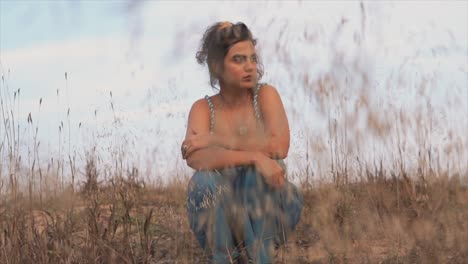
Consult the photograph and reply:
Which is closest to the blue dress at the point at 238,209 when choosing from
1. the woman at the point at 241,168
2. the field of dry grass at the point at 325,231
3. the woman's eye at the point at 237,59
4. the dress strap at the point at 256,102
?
the woman at the point at 241,168

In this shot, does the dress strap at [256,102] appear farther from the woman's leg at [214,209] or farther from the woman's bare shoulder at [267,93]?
the woman's leg at [214,209]

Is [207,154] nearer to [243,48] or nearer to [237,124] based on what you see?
[237,124]

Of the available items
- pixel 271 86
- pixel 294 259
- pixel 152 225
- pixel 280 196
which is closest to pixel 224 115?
pixel 271 86

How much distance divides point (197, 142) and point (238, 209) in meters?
0.31

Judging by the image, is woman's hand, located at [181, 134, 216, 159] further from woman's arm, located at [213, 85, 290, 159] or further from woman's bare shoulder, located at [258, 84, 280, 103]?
woman's bare shoulder, located at [258, 84, 280, 103]

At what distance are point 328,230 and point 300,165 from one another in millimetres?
1161

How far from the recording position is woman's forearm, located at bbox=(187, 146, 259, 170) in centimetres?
260

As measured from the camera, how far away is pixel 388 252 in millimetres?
3256

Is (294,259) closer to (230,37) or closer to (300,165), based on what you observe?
(300,165)

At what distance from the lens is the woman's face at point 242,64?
2.84 metres

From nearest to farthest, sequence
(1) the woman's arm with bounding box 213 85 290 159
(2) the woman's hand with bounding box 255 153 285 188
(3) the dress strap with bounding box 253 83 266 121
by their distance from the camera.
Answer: (2) the woman's hand with bounding box 255 153 285 188, (1) the woman's arm with bounding box 213 85 290 159, (3) the dress strap with bounding box 253 83 266 121

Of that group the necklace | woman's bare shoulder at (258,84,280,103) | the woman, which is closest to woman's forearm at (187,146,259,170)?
the woman

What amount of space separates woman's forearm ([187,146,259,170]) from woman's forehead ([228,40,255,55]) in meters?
0.44

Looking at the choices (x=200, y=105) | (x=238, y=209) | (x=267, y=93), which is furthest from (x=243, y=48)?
(x=238, y=209)
